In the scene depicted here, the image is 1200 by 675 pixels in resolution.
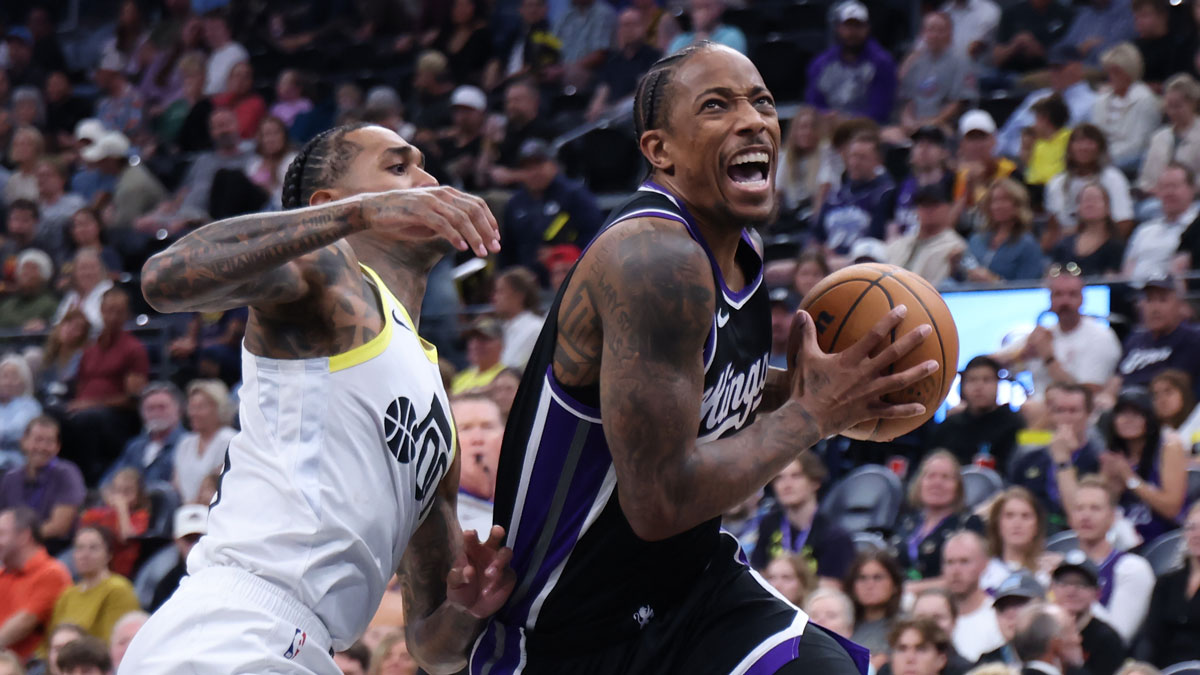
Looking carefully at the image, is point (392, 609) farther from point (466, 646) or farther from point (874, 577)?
point (466, 646)

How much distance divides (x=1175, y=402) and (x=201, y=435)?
6298 mm

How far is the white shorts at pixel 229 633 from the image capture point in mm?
3863

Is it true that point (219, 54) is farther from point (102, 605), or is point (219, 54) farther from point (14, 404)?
point (102, 605)

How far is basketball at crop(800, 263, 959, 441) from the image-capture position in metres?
4.10

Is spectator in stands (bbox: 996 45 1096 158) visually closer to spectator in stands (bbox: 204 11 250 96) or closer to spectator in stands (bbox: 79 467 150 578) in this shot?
spectator in stands (bbox: 79 467 150 578)

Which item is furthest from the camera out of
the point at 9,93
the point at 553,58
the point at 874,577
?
the point at 9,93

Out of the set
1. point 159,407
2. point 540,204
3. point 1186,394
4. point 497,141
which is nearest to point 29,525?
point 159,407

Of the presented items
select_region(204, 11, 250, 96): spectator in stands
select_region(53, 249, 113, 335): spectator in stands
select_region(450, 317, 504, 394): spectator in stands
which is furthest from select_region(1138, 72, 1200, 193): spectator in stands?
select_region(204, 11, 250, 96): spectator in stands

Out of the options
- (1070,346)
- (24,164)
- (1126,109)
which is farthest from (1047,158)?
(24,164)

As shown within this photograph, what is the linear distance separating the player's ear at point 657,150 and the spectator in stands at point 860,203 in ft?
24.0

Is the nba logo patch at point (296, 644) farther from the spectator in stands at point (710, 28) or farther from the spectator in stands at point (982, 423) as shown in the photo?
the spectator in stands at point (710, 28)

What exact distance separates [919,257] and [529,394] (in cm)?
684

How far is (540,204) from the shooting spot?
12.4m

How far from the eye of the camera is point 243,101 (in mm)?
16406
